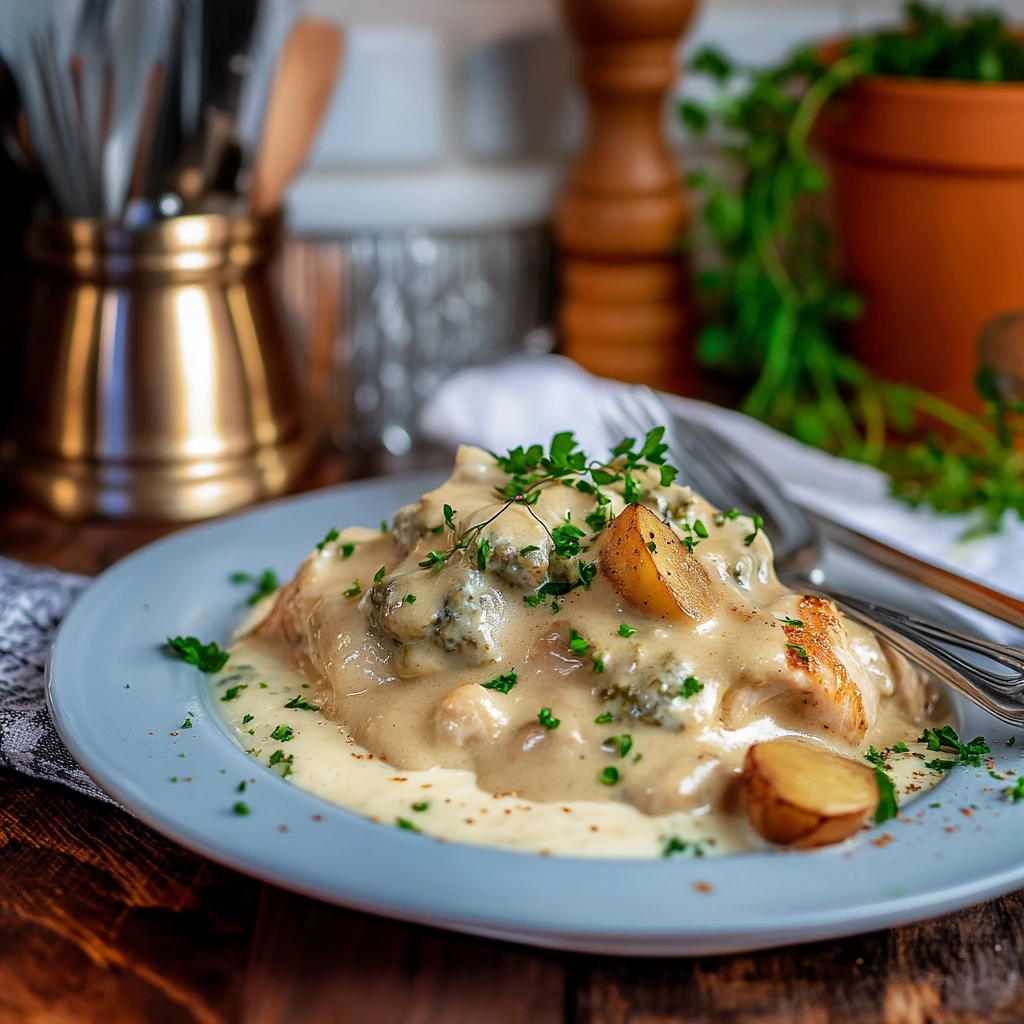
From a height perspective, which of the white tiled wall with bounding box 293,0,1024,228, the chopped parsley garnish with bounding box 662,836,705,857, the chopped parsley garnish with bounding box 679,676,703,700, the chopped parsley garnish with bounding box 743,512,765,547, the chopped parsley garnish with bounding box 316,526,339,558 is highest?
the white tiled wall with bounding box 293,0,1024,228

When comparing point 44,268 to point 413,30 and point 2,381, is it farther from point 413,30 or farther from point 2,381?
point 413,30

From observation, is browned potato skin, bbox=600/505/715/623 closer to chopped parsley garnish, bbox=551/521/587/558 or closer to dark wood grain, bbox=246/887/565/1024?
chopped parsley garnish, bbox=551/521/587/558

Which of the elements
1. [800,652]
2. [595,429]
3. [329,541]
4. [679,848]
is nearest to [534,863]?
[679,848]

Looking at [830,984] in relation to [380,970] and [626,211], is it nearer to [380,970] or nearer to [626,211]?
[380,970]

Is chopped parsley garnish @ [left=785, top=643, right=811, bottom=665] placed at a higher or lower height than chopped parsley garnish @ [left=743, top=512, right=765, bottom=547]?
lower

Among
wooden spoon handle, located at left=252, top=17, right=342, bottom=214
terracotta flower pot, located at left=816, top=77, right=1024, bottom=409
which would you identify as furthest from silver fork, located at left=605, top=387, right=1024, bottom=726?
wooden spoon handle, located at left=252, top=17, right=342, bottom=214

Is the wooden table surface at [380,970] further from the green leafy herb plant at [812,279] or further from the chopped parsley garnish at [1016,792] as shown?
the green leafy herb plant at [812,279]
